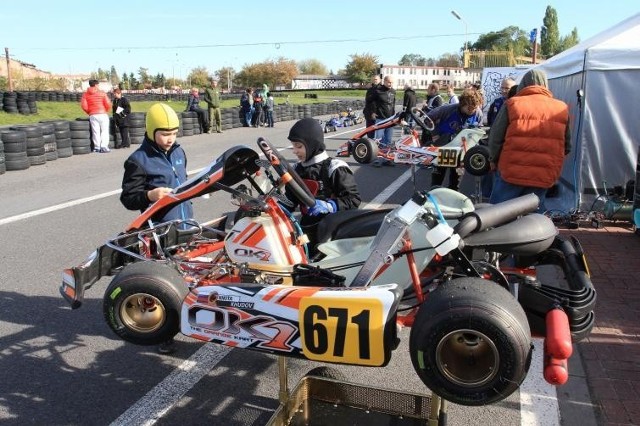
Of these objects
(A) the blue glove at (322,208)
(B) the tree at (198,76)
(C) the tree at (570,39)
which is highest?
(C) the tree at (570,39)

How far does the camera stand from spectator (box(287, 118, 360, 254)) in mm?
3674

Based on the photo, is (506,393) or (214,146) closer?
(506,393)

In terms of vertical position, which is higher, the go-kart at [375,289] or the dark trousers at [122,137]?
the dark trousers at [122,137]

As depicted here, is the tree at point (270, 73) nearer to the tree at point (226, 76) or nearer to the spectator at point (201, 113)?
the tree at point (226, 76)

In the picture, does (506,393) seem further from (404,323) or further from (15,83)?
(15,83)

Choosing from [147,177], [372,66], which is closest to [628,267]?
[147,177]

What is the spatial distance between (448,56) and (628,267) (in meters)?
129

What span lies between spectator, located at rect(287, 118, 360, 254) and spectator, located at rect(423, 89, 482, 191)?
5177 mm

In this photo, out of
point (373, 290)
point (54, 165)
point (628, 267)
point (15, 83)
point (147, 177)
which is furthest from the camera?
point (15, 83)

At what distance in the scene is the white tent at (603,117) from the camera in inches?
285

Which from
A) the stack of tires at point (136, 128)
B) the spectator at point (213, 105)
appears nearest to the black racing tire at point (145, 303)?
the stack of tires at point (136, 128)

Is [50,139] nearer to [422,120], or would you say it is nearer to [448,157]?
[422,120]

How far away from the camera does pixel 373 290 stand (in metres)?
2.37

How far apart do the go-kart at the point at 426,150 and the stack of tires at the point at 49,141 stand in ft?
21.2
